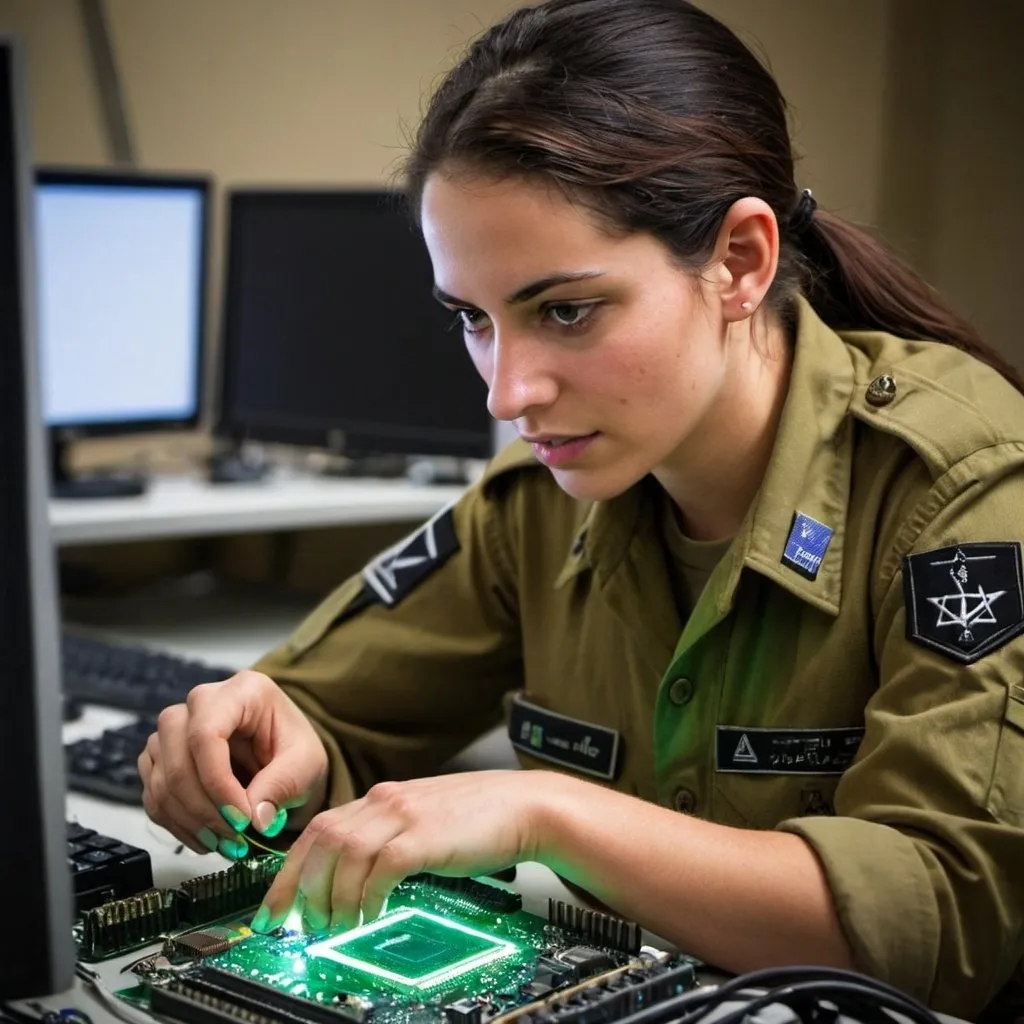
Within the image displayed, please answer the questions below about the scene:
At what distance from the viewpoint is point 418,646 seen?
132cm

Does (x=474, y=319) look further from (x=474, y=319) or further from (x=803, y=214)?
(x=803, y=214)

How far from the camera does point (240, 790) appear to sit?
1.08 meters

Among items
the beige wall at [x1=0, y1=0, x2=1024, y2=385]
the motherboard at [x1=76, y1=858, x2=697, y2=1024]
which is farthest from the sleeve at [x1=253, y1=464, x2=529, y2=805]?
the beige wall at [x1=0, y1=0, x2=1024, y2=385]

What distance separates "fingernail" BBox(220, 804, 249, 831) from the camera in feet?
3.51

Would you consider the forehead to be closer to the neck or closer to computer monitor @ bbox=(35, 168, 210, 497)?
the neck

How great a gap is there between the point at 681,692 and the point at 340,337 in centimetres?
121

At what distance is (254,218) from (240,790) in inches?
55.0

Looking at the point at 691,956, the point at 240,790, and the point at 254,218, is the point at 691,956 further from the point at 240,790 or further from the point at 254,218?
the point at 254,218

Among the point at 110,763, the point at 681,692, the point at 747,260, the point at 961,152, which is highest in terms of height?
the point at 961,152

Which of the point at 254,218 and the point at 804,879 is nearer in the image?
the point at 804,879

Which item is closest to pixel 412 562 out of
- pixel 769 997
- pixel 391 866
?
pixel 391 866

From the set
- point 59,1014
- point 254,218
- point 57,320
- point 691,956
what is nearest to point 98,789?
point 59,1014

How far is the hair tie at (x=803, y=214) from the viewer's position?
120 cm

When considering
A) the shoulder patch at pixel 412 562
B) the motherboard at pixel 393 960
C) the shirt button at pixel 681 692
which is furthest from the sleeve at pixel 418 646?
the motherboard at pixel 393 960
